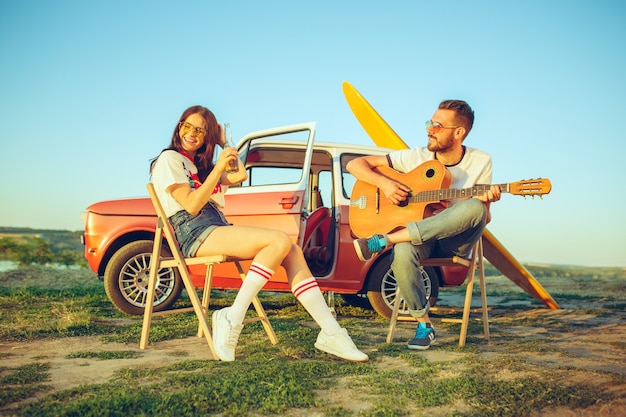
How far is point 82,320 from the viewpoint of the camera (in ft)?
15.5

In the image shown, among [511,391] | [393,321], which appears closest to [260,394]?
[511,391]

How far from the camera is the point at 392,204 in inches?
176

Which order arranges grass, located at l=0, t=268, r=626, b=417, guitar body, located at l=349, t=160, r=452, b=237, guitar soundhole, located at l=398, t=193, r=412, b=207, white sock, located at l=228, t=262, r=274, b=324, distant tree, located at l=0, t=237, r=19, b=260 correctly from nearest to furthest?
1. grass, located at l=0, t=268, r=626, b=417
2. white sock, located at l=228, t=262, r=274, b=324
3. guitar body, located at l=349, t=160, r=452, b=237
4. guitar soundhole, located at l=398, t=193, r=412, b=207
5. distant tree, located at l=0, t=237, r=19, b=260

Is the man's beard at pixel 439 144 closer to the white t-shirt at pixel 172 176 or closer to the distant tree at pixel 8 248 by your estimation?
the white t-shirt at pixel 172 176

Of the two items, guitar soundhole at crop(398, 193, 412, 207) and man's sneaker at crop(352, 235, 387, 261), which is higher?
guitar soundhole at crop(398, 193, 412, 207)

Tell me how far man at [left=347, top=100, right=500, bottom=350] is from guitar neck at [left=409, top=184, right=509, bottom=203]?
0.04 m

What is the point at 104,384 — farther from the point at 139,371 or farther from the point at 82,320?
the point at 82,320

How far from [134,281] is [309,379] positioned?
3305 mm

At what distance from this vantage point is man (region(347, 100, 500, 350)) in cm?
394

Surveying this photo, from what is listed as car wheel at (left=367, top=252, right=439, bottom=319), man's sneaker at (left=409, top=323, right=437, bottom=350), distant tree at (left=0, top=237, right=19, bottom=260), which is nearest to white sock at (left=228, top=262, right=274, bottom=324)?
man's sneaker at (left=409, top=323, right=437, bottom=350)

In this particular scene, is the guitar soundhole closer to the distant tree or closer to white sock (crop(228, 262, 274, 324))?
white sock (crop(228, 262, 274, 324))

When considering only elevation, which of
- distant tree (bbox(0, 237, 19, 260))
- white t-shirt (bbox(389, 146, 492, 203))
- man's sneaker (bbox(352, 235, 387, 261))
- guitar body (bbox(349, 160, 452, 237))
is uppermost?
white t-shirt (bbox(389, 146, 492, 203))

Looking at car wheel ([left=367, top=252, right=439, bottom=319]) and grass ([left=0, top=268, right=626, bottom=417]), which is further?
car wheel ([left=367, top=252, right=439, bottom=319])

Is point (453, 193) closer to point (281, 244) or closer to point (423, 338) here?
point (423, 338)
